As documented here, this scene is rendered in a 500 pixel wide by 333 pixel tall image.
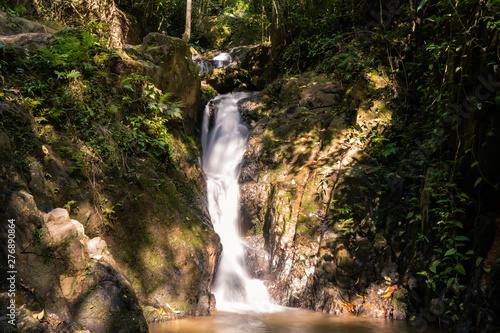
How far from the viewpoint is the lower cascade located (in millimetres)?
7027

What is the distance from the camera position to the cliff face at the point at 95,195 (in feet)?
11.9

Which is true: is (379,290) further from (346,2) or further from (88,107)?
(346,2)

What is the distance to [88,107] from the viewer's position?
6164 millimetres

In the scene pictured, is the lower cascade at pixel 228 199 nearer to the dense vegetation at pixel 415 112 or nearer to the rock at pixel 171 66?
the rock at pixel 171 66

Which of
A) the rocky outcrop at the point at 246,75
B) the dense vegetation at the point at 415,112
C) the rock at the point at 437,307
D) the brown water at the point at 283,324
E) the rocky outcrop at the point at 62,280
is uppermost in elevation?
the rocky outcrop at the point at 246,75

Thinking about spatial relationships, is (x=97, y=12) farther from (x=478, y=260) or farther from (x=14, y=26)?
(x=478, y=260)

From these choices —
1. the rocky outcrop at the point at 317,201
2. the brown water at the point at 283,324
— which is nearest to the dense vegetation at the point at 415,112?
the rocky outcrop at the point at 317,201

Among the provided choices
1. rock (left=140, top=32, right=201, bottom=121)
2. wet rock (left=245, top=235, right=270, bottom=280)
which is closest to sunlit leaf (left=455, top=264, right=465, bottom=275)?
wet rock (left=245, top=235, right=270, bottom=280)

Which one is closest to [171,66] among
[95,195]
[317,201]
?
[95,195]

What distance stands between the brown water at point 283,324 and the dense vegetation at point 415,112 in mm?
986

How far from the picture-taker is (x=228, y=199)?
31.2 feet

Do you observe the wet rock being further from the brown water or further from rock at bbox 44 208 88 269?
rock at bbox 44 208 88 269

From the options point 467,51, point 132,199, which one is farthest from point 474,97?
point 132,199

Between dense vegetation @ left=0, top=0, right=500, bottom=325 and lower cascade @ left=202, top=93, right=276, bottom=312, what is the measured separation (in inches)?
89.8
